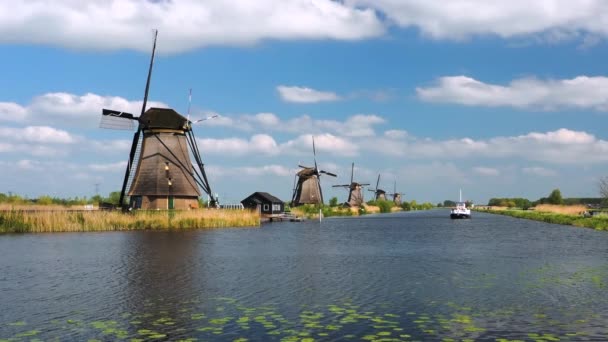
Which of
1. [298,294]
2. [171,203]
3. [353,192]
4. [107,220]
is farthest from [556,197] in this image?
[298,294]

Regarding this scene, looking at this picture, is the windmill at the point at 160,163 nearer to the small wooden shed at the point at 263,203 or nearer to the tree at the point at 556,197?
the small wooden shed at the point at 263,203

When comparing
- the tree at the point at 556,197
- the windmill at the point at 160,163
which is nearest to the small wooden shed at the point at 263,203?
the windmill at the point at 160,163

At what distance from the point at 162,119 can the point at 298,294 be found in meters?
43.6

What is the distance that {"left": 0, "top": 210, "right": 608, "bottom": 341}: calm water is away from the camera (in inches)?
509

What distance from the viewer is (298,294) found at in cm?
1795

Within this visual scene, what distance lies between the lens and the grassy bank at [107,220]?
44.7m

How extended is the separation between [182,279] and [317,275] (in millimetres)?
5255

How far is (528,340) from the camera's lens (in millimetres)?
11805

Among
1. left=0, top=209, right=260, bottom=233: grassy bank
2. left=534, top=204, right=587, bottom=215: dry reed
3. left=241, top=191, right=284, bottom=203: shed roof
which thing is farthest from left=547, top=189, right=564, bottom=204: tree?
left=0, top=209, right=260, bottom=233: grassy bank

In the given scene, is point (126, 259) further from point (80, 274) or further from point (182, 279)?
point (182, 279)

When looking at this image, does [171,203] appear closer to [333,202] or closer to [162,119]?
[162,119]

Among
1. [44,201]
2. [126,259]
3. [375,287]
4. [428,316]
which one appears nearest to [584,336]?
[428,316]

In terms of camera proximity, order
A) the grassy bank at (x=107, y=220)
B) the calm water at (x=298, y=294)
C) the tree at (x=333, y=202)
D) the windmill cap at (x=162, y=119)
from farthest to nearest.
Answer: the tree at (x=333, y=202) < the windmill cap at (x=162, y=119) < the grassy bank at (x=107, y=220) < the calm water at (x=298, y=294)

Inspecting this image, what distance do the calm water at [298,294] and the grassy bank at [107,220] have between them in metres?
12.2
